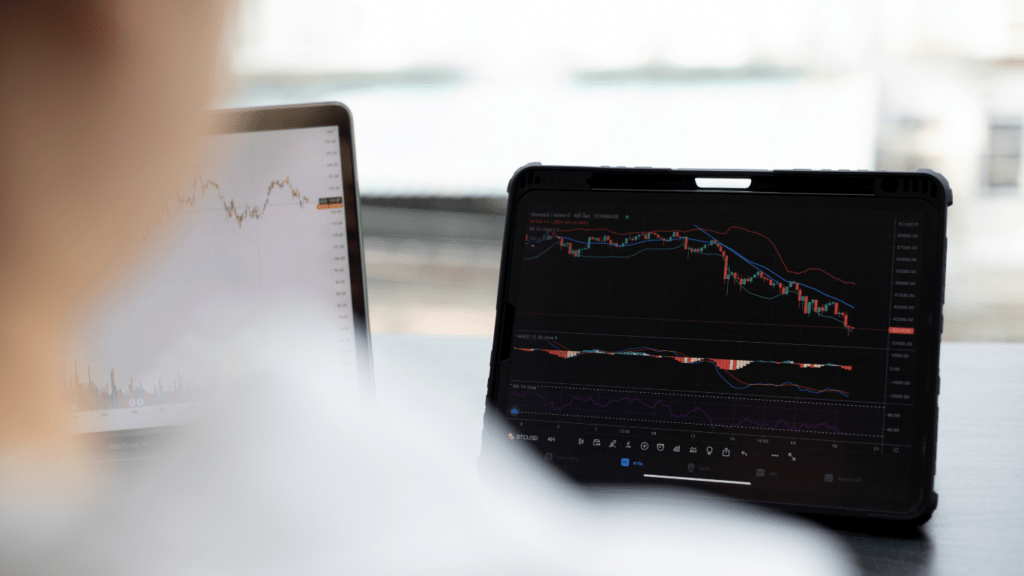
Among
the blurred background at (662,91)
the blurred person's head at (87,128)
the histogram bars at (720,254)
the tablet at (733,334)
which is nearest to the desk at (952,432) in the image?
the tablet at (733,334)

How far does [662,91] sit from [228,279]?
10.4 ft

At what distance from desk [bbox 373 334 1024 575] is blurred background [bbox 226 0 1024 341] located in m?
2.24

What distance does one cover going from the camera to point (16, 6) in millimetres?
215

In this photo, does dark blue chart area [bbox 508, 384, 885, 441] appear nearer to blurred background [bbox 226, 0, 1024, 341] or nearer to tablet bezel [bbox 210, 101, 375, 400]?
tablet bezel [bbox 210, 101, 375, 400]

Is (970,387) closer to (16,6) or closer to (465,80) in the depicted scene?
(16,6)

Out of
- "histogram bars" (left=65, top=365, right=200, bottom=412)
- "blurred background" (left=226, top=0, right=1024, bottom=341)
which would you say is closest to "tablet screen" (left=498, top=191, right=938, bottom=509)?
"histogram bars" (left=65, top=365, right=200, bottom=412)

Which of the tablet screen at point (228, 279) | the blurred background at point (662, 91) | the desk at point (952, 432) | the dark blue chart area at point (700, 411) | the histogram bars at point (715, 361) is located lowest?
the desk at point (952, 432)

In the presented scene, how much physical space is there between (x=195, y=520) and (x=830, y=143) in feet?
10.9

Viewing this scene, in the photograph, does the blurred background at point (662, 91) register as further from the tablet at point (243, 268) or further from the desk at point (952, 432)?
the tablet at point (243, 268)

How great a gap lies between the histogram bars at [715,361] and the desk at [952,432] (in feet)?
0.33

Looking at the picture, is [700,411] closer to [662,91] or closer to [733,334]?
[733,334]

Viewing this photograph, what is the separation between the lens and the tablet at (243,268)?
0.58 m

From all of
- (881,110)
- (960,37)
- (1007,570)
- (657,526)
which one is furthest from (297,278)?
(960,37)

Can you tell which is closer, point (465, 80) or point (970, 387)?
point (970, 387)
